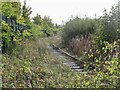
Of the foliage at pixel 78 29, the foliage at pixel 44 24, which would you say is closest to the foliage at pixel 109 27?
the foliage at pixel 78 29

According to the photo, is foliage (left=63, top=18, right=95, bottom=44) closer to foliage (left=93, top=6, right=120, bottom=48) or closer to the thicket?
the thicket

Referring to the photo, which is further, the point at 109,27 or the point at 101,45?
the point at 109,27

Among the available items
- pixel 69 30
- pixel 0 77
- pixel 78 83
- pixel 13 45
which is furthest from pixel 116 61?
pixel 69 30

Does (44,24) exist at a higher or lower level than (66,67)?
higher

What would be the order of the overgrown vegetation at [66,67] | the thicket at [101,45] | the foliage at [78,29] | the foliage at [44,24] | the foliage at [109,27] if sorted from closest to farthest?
the thicket at [101,45] < the overgrown vegetation at [66,67] < the foliage at [109,27] < the foliage at [78,29] < the foliage at [44,24]

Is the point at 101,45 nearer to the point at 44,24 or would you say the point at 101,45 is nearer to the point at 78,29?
the point at 78,29

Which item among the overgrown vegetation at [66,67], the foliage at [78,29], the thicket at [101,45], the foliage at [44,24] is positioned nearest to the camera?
the thicket at [101,45]

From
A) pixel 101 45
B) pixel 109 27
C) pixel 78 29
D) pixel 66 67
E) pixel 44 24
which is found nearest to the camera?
pixel 66 67

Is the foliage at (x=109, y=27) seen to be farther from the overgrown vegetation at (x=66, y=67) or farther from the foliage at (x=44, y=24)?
the foliage at (x=44, y=24)

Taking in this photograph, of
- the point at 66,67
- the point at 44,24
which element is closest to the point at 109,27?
the point at 66,67

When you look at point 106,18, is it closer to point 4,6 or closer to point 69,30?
point 4,6

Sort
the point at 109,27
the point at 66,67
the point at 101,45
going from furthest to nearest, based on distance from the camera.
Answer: the point at 109,27
the point at 101,45
the point at 66,67

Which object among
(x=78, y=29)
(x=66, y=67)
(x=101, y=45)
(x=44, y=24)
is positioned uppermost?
(x=44, y=24)


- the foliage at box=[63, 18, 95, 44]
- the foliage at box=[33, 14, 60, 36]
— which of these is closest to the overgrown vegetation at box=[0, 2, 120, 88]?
the foliage at box=[63, 18, 95, 44]
